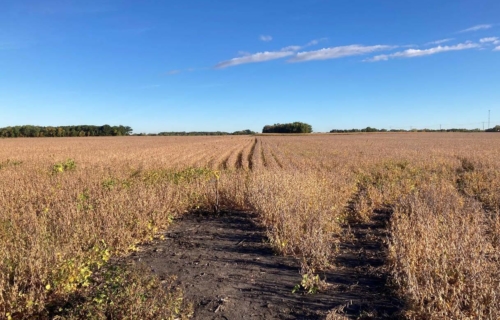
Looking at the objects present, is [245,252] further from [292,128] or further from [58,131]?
[292,128]

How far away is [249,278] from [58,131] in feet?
415

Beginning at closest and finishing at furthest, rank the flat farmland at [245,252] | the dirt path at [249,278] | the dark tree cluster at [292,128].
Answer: the flat farmland at [245,252]
the dirt path at [249,278]
the dark tree cluster at [292,128]

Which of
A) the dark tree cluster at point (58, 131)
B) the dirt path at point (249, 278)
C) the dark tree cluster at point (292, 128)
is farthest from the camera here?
the dark tree cluster at point (292, 128)

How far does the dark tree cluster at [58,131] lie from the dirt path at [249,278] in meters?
123

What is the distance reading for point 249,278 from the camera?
4.74 metres

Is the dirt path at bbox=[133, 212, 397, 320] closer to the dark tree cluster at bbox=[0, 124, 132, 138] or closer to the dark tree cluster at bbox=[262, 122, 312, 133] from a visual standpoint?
the dark tree cluster at bbox=[0, 124, 132, 138]

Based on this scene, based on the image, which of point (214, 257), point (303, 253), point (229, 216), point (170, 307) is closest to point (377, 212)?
point (229, 216)

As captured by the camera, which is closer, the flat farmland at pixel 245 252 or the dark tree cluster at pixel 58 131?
the flat farmland at pixel 245 252

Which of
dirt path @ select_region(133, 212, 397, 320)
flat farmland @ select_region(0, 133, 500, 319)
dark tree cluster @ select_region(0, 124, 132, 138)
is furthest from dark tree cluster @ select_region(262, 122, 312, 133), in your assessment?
dirt path @ select_region(133, 212, 397, 320)

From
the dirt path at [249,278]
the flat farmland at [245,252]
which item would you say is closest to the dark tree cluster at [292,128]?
the flat farmland at [245,252]

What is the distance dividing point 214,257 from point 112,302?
2316 mm

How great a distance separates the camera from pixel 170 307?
141 inches

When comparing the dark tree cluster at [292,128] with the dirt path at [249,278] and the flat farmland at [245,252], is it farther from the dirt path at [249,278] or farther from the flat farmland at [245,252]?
the dirt path at [249,278]

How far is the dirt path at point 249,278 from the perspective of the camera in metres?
3.91
